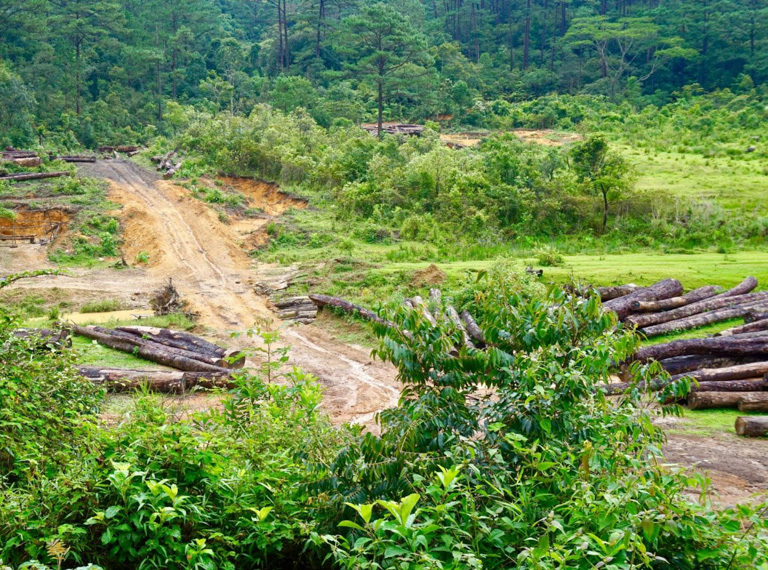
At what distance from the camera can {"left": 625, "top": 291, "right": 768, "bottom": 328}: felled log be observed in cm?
1434

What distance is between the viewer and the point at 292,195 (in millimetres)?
29359

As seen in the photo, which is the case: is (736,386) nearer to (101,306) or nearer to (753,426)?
(753,426)

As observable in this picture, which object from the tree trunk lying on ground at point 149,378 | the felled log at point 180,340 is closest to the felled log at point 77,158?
the felled log at point 180,340

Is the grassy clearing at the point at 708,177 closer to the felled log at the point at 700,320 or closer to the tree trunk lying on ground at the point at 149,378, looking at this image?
the felled log at the point at 700,320

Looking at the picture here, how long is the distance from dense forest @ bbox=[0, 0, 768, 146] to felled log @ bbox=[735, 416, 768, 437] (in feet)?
130

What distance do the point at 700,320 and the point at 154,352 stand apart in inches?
448

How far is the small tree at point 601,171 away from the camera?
876 inches

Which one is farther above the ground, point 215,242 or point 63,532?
point 63,532

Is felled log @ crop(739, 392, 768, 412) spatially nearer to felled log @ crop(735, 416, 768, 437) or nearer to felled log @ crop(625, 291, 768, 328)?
felled log @ crop(735, 416, 768, 437)

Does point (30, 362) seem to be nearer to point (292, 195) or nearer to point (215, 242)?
point (215, 242)

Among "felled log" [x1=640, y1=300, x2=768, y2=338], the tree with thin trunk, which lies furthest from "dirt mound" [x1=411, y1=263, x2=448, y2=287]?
the tree with thin trunk

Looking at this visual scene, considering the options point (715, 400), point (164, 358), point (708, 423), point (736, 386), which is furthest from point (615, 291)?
point (164, 358)

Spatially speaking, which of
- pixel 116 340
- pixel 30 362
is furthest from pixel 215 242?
pixel 30 362

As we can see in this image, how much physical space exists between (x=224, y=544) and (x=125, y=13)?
66.2 meters
